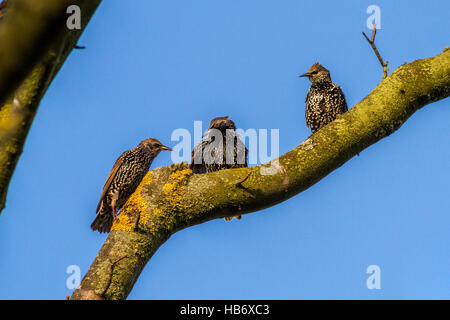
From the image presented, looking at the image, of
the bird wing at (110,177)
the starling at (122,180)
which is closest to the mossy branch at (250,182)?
the starling at (122,180)

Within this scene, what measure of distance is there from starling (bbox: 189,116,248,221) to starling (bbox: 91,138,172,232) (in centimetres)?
89

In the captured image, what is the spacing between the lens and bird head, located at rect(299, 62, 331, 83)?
7809mm

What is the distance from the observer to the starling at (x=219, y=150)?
287 inches

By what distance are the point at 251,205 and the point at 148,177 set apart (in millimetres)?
875

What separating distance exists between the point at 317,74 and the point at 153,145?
2930 mm

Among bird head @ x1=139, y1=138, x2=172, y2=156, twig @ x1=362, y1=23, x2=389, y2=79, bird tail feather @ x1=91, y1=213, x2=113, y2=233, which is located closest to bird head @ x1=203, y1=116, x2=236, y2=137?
bird head @ x1=139, y1=138, x2=172, y2=156

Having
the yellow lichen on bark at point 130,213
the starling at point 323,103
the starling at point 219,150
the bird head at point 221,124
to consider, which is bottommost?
the yellow lichen on bark at point 130,213

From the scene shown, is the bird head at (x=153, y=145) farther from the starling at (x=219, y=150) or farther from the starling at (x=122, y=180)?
the starling at (x=219, y=150)

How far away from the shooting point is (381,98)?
143 inches

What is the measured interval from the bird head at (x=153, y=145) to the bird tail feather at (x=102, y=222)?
1.00m

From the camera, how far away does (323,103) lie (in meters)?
7.45

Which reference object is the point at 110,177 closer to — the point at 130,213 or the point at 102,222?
the point at 102,222

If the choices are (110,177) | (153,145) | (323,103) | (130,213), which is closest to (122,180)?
(110,177)
